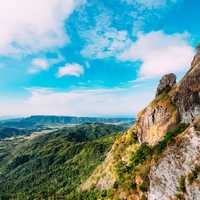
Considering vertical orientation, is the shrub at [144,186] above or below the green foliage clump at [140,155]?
below

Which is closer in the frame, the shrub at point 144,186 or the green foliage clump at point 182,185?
the green foliage clump at point 182,185

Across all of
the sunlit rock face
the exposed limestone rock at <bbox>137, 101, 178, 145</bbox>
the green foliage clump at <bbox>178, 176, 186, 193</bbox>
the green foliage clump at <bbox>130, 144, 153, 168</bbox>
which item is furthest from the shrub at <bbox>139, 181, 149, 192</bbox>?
the green foliage clump at <bbox>130, 144, 153, 168</bbox>

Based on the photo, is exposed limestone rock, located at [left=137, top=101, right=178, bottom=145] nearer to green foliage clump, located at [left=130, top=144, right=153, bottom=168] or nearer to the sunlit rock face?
green foliage clump, located at [left=130, top=144, right=153, bottom=168]

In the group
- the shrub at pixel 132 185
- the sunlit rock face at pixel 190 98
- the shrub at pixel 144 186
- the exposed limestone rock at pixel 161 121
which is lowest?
the shrub at pixel 132 185

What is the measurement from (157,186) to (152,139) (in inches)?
3312

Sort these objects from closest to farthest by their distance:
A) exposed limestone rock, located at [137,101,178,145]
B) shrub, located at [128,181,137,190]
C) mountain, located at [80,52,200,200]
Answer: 1. mountain, located at [80,52,200,200]
2. shrub, located at [128,181,137,190]
3. exposed limestone rock, located at [137,101,178,145]

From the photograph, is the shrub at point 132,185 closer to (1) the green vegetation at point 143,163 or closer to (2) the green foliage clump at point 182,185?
(1) the green vegetation at point 143,163

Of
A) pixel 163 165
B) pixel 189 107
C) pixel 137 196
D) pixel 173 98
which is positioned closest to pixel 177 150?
pixel 163 165

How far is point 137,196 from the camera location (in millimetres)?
132000

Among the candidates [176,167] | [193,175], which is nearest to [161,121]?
[176,167]

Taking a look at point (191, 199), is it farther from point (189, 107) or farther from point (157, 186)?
point (189, 107)

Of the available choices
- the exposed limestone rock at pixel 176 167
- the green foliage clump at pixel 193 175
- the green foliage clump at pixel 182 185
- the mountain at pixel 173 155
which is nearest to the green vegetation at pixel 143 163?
the mountain at pixel 173 155

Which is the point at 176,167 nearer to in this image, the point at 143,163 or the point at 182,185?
the point at 182,185

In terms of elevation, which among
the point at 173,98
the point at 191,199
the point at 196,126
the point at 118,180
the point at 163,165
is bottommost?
the point at 118,180
